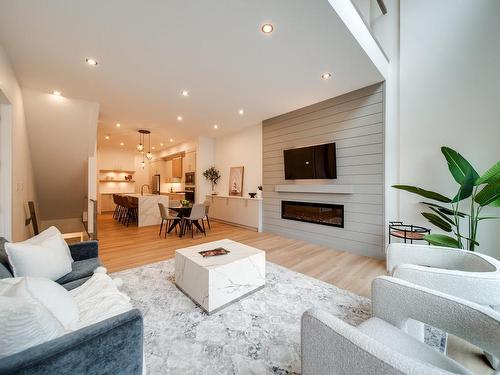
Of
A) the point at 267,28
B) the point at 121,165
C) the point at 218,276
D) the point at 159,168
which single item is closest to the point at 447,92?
the point at 267,28

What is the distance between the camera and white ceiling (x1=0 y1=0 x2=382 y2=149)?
2.01 metres

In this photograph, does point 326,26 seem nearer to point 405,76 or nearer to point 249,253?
point 405,76

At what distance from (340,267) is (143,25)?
3951 mm

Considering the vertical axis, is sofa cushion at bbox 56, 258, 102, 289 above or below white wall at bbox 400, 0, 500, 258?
below

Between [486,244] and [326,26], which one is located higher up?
[326,26]

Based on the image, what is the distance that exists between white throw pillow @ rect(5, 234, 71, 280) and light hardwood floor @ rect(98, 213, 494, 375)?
1.37 m

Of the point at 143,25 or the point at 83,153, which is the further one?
the point at 83,153

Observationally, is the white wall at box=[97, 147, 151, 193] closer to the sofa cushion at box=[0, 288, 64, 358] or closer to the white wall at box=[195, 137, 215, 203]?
the white wall at box=[195, 137, 215, 203]

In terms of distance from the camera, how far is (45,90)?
363cm

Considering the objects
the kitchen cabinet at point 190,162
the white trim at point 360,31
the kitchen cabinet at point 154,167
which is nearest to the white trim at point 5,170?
the white trim at point 360,31

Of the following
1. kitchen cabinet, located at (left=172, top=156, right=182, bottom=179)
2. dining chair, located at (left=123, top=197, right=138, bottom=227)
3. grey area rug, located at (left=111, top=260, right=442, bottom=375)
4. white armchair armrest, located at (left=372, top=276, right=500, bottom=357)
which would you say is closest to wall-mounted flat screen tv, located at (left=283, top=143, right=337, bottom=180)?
grey area rug, located at (left=111, top=260, right=442, bottom=375)

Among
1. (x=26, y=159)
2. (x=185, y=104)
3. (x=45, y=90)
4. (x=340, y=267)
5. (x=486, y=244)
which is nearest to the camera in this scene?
(x=486, y=244)

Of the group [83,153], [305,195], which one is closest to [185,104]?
[83,153]

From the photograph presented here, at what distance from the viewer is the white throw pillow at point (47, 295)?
96cm
